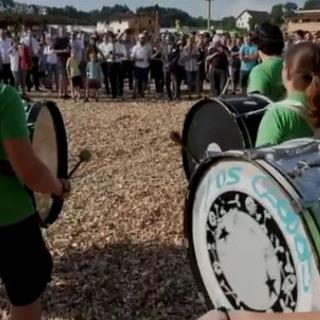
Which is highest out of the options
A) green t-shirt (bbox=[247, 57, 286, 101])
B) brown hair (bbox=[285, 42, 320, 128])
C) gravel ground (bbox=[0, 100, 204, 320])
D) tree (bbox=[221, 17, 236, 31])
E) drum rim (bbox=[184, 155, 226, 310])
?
brown hair (bbox=[285, 42, 320, 128])

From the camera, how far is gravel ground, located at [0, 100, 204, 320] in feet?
13.5

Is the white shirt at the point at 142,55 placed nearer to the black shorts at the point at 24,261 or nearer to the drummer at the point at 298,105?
the drummer at the point at 298,105

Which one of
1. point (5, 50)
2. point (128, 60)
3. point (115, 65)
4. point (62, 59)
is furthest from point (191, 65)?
point (5, 50)

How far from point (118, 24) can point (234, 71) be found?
33.6 meters

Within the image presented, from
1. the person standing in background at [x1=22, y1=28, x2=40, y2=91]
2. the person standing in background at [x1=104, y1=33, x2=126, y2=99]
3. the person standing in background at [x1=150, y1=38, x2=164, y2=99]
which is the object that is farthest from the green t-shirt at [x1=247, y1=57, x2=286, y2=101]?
the person standing in background at [x1=22, y1=28, x2=40, y2=91]

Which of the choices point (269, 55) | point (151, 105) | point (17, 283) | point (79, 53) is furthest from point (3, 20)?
point (79, 53)

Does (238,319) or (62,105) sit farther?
(62,105)

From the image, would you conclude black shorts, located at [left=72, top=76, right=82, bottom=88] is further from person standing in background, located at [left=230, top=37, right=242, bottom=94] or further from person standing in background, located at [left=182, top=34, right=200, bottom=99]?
person standing in background, located at [left=230, top=37, right=242, bottom=94]

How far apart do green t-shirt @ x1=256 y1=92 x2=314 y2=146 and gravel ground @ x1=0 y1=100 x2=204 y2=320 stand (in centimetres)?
134

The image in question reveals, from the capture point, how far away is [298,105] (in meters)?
3.04

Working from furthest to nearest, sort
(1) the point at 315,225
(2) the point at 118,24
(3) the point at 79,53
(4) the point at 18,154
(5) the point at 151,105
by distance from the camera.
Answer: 1. (2) the point at 118,24
2. (3) the point at 79,53
3. (5) the point at 151,105
4. (4) the point at 18,154
5. (1) the point at 315,225

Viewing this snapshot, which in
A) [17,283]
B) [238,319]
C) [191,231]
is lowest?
[17,283]

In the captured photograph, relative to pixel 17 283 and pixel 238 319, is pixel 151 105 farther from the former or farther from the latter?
pixel 238 319

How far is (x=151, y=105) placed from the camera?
14008 millimetres
